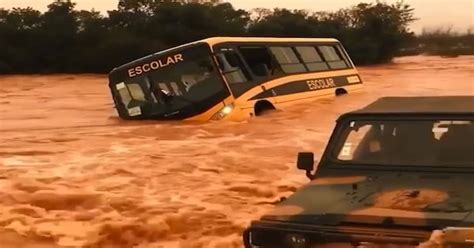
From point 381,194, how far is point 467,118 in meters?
1.00

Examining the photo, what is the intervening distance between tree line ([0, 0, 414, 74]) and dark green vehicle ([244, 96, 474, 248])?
117 feet

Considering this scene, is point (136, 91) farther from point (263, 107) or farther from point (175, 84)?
point (263, 107)

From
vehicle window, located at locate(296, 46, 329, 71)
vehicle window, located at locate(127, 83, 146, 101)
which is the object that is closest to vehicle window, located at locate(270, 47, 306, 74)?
vehicle window, located at locate(296, 46, 329, 71)

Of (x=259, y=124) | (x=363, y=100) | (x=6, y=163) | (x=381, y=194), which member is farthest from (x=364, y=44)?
(x=381, y=194)

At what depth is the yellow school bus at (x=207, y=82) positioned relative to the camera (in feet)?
54.2

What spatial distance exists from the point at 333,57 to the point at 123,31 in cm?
2286

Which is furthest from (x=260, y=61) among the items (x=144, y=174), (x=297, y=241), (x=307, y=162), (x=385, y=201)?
(x=297, y=241)

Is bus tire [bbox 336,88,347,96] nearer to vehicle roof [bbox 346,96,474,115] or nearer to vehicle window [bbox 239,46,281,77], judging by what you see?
vehicle window [bbox 239,46,281,77]

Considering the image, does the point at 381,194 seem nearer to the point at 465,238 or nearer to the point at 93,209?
the point at 465,238

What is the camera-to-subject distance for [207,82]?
1650cm

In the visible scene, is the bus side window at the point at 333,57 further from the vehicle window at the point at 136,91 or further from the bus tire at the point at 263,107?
the vehicle window at the point at 136,91

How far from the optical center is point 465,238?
169 inches

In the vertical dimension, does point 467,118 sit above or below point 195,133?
above

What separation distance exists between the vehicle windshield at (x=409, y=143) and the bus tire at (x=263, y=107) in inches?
442
